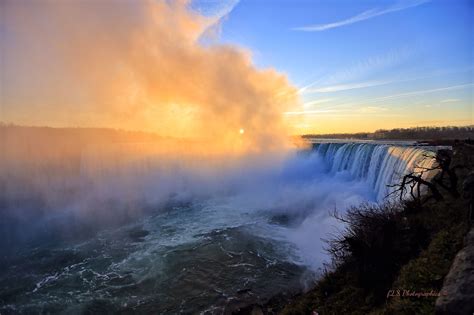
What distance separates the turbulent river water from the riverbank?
3682mm

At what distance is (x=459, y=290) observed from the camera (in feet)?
13.8

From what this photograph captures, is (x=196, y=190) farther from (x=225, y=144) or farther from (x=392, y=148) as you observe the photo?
(x=392, y=148)

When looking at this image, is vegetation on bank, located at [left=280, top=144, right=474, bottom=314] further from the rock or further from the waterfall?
the waterfall

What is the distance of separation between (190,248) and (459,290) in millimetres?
14950

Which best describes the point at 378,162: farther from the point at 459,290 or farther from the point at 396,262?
the point at 459,290

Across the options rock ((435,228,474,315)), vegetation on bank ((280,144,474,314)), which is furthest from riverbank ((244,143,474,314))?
rock ((435,228,474,315))

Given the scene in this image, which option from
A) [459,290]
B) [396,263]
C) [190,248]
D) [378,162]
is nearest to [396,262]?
[396,263]

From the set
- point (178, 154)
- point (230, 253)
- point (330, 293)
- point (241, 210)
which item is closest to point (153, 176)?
point (178, 154)

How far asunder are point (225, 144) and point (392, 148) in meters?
30.3

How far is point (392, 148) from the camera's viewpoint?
2198 cm

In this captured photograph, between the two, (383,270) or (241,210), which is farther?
(241,210)

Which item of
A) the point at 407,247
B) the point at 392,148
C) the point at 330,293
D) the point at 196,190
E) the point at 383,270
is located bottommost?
the point at 196,190

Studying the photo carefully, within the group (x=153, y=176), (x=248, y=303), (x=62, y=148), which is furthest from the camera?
(x=62, y=148)

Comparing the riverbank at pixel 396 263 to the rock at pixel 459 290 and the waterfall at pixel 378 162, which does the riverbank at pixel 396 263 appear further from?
the waterfall at pixel 378 162
